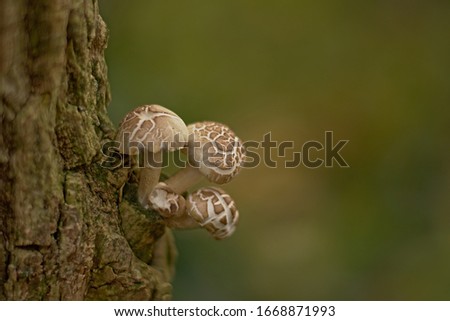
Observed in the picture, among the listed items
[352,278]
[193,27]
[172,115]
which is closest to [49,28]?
[172,115]

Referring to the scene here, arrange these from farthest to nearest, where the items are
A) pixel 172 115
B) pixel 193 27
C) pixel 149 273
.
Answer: pixel 193 27 < pixel 149 273 < pixel 172 115

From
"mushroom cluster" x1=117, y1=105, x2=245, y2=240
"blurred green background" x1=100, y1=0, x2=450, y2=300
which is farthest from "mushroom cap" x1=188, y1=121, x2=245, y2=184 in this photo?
"blurred green background" x1=100, y1=0, x2=450, y2=300

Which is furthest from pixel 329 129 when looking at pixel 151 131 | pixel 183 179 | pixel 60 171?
pixel 60 171

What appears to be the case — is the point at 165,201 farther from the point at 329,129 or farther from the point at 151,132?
the point at 329,129

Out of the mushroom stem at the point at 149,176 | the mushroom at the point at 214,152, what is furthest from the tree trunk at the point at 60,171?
the mushroom at the point at 214,152

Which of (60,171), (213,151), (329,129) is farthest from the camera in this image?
(329,129)

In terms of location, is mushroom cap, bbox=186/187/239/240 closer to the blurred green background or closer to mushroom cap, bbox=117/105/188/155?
mushroom cap, bbox=117/105/188/155
